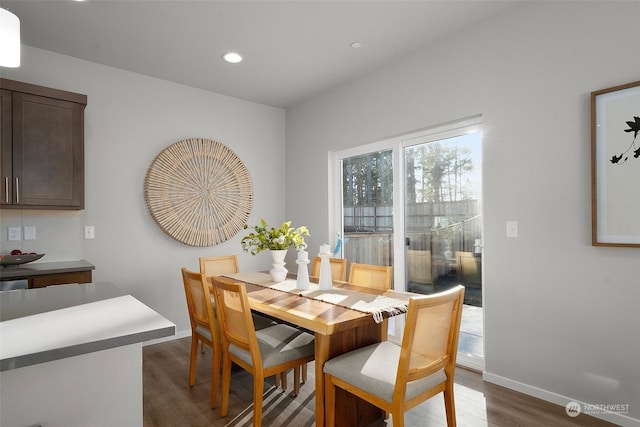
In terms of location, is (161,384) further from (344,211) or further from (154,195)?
(344,211)

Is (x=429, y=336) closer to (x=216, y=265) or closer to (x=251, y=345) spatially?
(x=251, y=345)

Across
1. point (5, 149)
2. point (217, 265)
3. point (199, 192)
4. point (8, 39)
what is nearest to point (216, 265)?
point (217, 265)

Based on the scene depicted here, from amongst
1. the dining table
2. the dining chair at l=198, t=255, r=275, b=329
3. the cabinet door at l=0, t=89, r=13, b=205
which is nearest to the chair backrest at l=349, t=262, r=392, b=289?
the dining table

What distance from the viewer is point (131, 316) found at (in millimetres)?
1187

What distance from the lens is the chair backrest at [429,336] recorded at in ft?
5.07

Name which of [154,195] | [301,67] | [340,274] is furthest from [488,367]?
[154,195]

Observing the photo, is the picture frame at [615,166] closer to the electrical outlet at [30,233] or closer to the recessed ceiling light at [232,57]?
the recessed ceiling light at [232,57]

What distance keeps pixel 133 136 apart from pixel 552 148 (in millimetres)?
3557

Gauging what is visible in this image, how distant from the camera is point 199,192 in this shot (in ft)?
12.8

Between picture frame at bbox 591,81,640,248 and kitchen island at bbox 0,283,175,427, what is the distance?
236cm

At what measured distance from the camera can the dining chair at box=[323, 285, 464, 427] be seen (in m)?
1.56

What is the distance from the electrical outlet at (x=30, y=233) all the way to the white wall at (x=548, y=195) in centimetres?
343

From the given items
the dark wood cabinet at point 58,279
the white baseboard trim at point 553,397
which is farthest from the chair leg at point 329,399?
the dark wood cabinet at point 58,279

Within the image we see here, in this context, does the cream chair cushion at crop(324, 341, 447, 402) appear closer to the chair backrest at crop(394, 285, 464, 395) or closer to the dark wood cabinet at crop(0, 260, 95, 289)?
the chair backrest at crop(394, 285, 464, 395)
